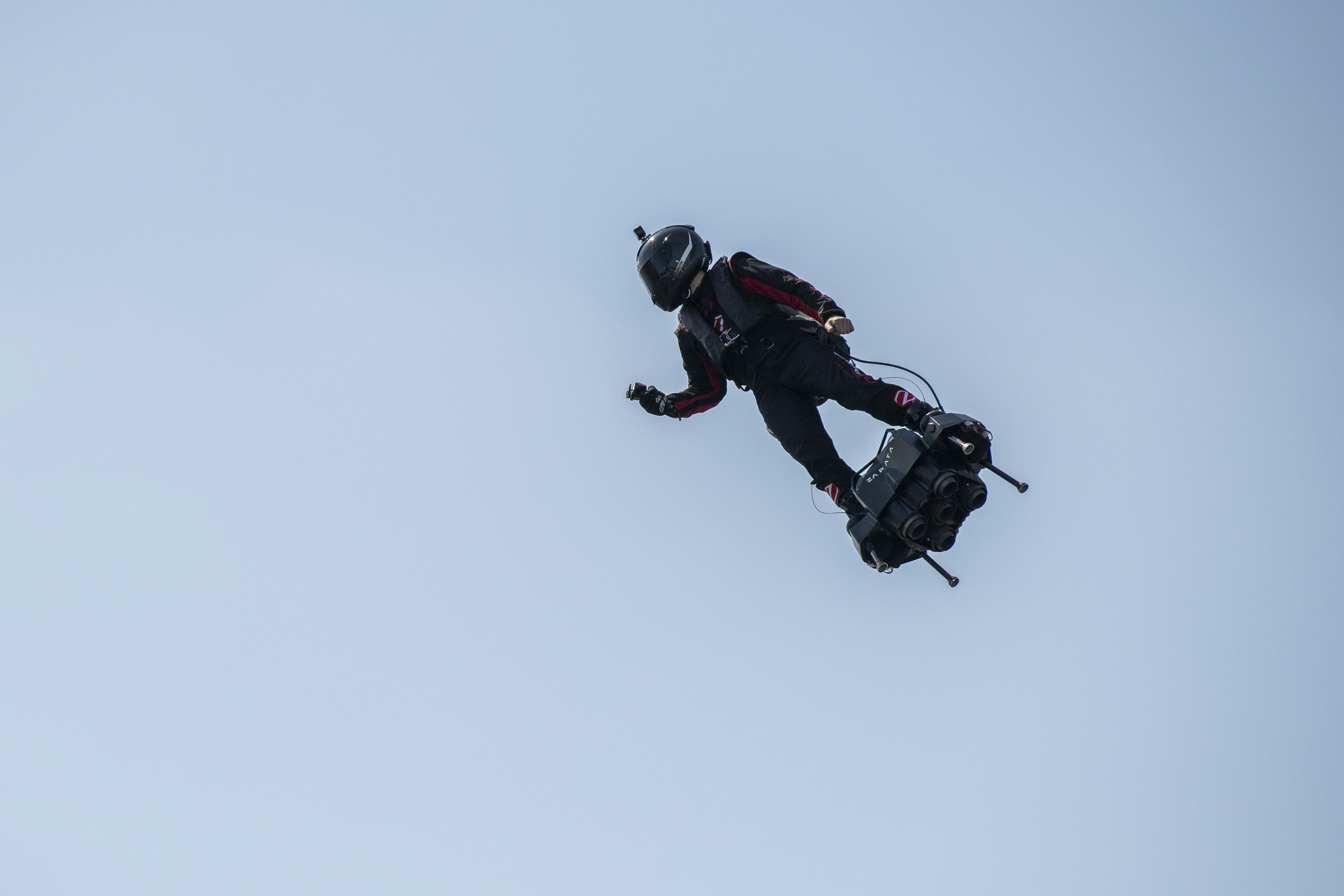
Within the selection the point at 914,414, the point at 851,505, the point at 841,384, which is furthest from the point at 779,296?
the point at 851,505

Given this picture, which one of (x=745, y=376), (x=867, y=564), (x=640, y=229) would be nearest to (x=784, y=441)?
(x=745, y=376)

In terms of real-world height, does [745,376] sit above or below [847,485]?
above

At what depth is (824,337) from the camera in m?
9.87

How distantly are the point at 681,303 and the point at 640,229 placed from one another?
827mm

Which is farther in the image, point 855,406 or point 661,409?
point 661,409

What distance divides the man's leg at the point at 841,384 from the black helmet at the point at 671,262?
1152 mm

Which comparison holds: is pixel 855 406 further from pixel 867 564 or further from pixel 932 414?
pixel 867 564

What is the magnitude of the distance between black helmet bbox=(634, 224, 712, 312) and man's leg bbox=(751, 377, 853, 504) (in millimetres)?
1203

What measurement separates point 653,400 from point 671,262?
166 cm

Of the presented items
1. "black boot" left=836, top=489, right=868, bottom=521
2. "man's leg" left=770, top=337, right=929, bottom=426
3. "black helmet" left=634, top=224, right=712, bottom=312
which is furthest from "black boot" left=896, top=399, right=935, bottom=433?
"black helmet" left=634, top=224, right=712, bottom=312

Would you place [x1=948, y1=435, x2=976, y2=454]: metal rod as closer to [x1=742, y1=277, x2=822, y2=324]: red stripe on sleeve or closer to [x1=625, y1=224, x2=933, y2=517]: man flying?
[x1=625, y1=224, x2=933, y2=517]: man flying

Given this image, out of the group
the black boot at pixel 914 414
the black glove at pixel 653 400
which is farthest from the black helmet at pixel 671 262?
the black boot at pixel 914 414

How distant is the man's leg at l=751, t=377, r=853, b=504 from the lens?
10.2 meters

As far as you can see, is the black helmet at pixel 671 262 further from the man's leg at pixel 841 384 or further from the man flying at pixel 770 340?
the man's leg at pixel 841 384
